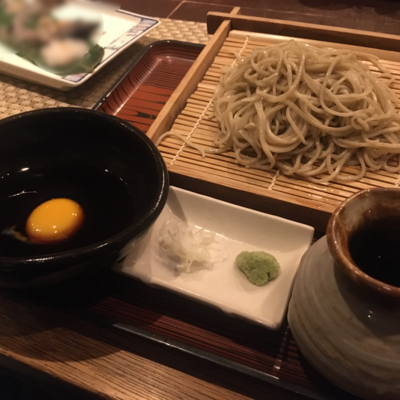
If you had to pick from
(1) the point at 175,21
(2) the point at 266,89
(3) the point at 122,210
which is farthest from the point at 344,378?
(1) the point at 175,21

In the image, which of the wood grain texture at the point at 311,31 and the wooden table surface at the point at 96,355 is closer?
the wooden table surface at the point at 96,355

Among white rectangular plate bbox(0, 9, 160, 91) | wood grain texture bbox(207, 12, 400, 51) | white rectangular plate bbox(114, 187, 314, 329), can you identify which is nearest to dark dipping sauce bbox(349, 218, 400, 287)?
white rectangular plate bbox(114, 187, 314, 329)

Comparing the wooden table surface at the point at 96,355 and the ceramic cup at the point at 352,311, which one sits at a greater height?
the ceramic cup at the point at 352,311

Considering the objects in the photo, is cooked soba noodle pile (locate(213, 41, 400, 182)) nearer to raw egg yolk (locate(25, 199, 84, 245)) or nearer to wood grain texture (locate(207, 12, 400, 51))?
wood grain texture (locate(207, 12, 400, 51))

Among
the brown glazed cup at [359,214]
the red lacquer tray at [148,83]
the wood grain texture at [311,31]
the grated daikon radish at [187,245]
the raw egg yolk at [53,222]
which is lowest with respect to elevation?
the grated daikon radish at [187,245]

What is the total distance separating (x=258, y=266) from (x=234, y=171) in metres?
0.40

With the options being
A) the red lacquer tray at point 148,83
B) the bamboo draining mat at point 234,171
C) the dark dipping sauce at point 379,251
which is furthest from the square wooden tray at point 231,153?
the dark dipping sauce at point 379,251

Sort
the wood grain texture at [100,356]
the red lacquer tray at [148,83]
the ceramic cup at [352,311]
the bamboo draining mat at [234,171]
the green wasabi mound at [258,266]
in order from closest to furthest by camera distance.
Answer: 1. the ceramic cup at [352,311]
2. the wood grain texture at [100,356]
3. the green wasabi mound at [258,266]
4. the bamboo draining mat at [234,171]
5. the red lacquer tray at [148,83]

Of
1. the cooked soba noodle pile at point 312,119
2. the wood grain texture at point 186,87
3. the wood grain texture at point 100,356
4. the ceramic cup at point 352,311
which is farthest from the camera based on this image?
the wood grain texture at point 186,87

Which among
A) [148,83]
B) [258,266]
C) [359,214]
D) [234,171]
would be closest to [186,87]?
[148,83]

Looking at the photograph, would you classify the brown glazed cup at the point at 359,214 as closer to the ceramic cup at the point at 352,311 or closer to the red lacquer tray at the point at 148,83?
the ceramic cup at the point at 352,311

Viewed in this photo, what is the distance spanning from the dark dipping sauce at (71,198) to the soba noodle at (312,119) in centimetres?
45

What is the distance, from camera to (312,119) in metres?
1.32

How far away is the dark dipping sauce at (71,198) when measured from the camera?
3.50 ft
